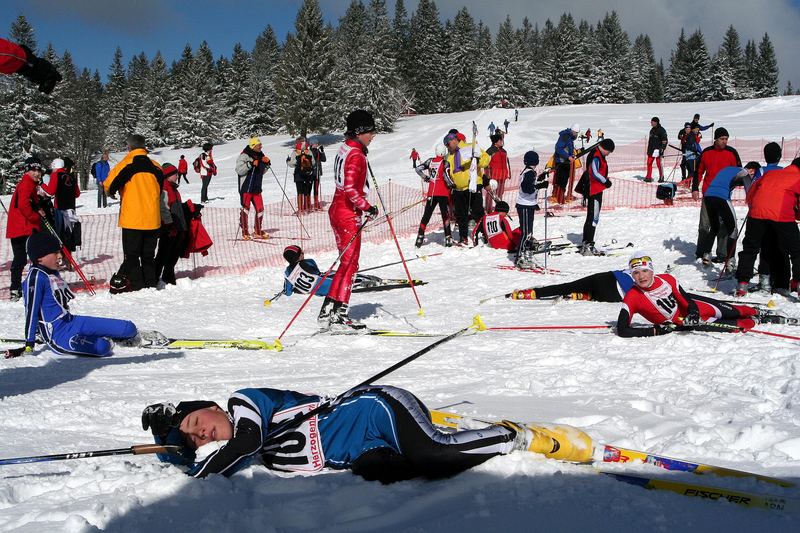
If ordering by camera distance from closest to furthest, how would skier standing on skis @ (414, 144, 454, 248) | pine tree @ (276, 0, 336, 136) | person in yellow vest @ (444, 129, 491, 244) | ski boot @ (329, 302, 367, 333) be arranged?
ski boot @ (329, 302, 367, 333) → person in yellow vest @ (444, 129, 491, 244) → skier standing on skis @ (414, 144, 454, 248) → pine tree @ (276, 0, 336, 136)

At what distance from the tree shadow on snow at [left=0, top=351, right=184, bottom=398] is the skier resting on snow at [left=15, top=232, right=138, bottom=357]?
15 centimetres

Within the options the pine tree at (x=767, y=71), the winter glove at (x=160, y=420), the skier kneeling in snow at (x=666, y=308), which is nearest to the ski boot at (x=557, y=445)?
the winter glove at (x=160, y=420)

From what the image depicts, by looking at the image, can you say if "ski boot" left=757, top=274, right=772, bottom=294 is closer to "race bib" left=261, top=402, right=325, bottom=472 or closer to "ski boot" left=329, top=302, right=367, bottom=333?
"ski boot" left=329, top=302, right=367, bottom=333

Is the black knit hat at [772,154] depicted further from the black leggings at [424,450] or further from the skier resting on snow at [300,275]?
the black leggings at [424,450]

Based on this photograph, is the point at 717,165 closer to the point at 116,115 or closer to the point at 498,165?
the point at 498,165

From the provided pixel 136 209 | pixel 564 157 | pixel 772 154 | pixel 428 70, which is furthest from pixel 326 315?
pixel 428 70

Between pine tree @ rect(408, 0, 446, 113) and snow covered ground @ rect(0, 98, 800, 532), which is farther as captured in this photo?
pine tree @ rect(408, 0, 446, 113)

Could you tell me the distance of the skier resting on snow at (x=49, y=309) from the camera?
5578mm

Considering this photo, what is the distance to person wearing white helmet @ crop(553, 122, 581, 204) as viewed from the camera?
15414mm

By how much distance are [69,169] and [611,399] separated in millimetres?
10817

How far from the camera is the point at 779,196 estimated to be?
25.6 ft

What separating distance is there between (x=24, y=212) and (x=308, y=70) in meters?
41.2

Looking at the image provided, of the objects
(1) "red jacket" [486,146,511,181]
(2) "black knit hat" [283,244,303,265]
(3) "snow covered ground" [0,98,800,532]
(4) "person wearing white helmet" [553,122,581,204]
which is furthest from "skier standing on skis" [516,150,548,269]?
(4) "person wearing white helmet" [553,122,581,204]

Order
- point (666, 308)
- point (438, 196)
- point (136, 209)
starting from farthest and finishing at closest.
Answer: point (438, 196) < point (136, 209) < point (666, 308)
